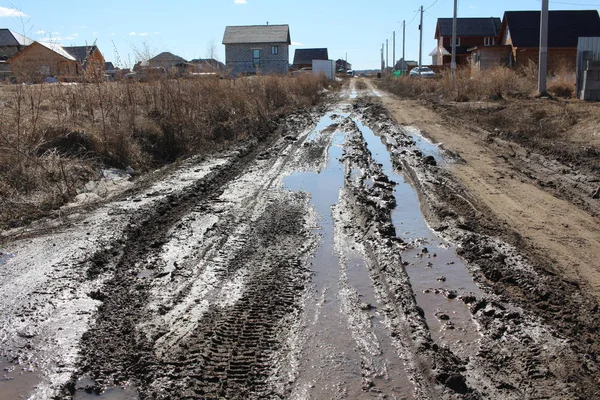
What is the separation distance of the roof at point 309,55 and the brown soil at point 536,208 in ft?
313

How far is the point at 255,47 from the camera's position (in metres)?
73.2

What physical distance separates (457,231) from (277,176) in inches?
183

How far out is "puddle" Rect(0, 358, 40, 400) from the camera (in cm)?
361

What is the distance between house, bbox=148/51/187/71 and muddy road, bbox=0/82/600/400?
7239 millimetres

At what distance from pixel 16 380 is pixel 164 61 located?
12625 millimetres

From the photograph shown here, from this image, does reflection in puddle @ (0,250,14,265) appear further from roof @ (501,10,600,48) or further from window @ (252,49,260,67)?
window @ (252,49,260,67)

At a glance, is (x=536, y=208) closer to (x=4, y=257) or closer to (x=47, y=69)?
(x=4, y=257)

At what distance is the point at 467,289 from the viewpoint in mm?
5398

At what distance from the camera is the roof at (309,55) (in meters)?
107

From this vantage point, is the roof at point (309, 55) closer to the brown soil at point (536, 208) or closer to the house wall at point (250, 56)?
the house wall at point (250, 56)

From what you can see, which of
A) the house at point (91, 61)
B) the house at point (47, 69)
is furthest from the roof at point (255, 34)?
the house at point (91, 61)

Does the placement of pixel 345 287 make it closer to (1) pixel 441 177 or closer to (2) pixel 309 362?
(2) pixel 309 362

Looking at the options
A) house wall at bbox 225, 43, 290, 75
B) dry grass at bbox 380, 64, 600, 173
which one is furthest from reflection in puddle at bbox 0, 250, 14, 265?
house wall at bbox 225, 43, 290, 75

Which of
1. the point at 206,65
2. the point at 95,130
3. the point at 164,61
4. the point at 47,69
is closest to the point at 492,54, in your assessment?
the point at 206,65
